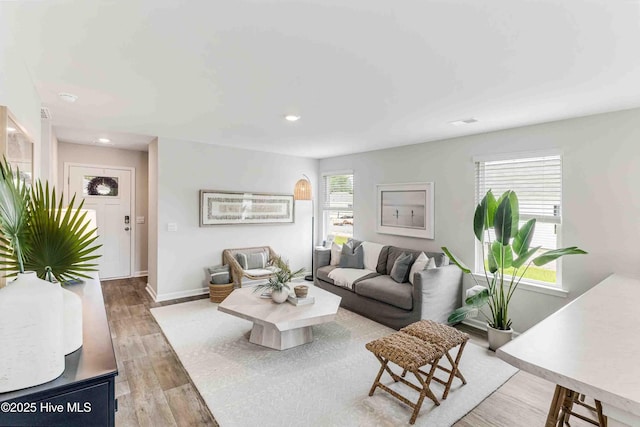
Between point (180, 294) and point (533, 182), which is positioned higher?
point (533, 182)

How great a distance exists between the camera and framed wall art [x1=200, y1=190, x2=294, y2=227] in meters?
5.07

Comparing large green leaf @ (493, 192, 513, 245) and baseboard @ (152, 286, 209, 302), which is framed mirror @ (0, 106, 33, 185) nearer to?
baseboard @ (152, 286, 209, 302)

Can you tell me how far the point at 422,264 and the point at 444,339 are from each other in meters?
1.57

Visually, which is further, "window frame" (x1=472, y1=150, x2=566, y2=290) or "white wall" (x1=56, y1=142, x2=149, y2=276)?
"white wall" (x1=56, y1=142, x2=149, y2=276)

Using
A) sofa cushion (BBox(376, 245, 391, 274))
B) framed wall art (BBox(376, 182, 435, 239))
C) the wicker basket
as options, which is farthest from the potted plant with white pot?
the wicker basket

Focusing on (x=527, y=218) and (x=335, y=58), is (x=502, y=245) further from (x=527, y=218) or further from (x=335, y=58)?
(x=335, y=58)

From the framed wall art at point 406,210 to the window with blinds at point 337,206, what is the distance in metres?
0.82

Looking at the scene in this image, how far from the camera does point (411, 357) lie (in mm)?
2193

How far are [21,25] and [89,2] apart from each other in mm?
545

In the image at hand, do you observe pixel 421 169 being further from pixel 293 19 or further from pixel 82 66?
pixel 82 66

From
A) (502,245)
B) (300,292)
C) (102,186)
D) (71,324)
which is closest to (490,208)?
(502,245)

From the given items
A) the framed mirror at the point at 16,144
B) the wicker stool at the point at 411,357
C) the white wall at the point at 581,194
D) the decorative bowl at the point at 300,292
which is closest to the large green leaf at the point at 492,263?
the white wall at the point at 581,194

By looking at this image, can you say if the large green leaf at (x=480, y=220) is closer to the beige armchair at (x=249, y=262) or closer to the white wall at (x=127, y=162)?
the beige armchair at (x=249, y=262)

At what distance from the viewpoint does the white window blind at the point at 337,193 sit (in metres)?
5.92
